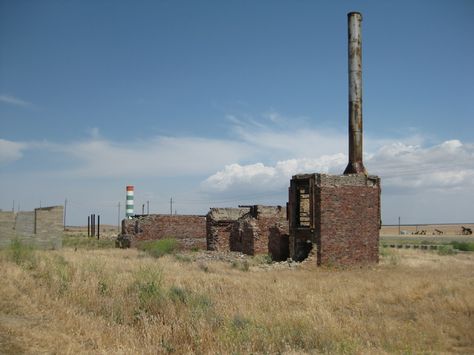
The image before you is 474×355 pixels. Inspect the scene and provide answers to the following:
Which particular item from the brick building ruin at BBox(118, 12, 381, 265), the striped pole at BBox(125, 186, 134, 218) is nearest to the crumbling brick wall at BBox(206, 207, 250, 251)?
the brick building ruin at BBox(118, 12, 381, 265)

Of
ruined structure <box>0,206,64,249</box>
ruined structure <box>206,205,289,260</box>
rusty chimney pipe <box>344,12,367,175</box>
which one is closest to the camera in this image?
rusty chimney pipe <box>344,12,367,175</box>

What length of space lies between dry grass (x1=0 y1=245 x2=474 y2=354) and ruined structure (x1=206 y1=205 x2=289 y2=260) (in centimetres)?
874

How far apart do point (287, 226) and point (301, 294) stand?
1163 cm

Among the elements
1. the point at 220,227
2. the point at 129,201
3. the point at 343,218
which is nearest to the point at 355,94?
the point at 343,218

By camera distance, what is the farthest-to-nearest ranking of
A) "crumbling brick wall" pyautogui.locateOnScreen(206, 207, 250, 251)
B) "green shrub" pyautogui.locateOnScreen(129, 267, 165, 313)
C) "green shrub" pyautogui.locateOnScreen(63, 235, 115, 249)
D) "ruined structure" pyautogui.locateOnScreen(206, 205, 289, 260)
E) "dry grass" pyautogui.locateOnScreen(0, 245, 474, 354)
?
"green shrub" pyautogui.locateOnScreen(63, 235, 115, 249) < "crumbling brick wall" pyautogui.locateOnScreen(206, 207, 250, 251) < "ruined structure" pyautogui.locateOnScreen(206, 205, 289, 260) < "green shrub" pyautogui.locateOnScreen(129, 267, 165, 313) < "dry grass" pyautogui.locateOnScreen(0, 245, 474, 354)

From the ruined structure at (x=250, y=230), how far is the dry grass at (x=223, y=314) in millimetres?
8736

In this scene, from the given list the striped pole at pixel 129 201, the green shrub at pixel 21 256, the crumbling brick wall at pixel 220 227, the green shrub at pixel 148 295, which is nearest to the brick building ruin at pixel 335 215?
the crumbling brick wall at pixel 220 227

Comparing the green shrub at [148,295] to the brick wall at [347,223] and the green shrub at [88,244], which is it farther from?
the green shrub at [88,244]

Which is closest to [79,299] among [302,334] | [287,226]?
[302,334]

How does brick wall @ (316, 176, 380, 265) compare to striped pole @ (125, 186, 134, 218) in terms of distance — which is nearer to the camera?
brick wall @ (316, 176, 380, 265)

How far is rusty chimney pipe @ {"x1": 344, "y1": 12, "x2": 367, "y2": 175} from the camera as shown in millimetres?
22469

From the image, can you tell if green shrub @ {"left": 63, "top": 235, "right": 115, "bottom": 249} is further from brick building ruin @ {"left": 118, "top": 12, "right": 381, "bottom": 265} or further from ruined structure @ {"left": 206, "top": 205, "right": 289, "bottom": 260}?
brick building ruin @ {"left": 118, "top": 12, "right": 381, "bottom": 265}

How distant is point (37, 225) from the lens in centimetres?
2412

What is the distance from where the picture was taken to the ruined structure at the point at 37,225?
23.1m
